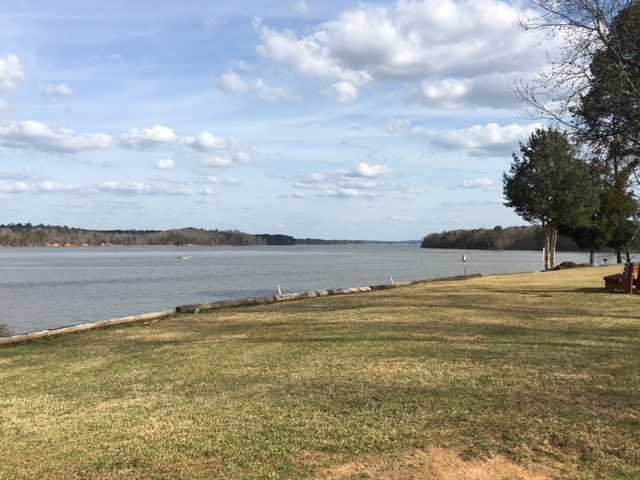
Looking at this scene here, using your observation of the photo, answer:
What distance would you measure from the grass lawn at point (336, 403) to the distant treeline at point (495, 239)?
11331 cm

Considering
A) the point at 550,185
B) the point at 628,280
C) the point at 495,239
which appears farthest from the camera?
the point at 495,239

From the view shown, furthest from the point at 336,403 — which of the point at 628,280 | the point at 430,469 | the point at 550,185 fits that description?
the point at 550,185

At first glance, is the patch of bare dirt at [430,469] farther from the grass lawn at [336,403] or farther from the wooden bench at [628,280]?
the wooden bench at [628,280]

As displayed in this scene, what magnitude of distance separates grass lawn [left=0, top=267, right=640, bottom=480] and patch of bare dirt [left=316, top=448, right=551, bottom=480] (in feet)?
0.05

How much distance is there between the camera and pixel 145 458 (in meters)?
4.61

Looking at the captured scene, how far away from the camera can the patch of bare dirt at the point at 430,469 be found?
4098 mm

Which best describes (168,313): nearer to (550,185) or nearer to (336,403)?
(336,403)

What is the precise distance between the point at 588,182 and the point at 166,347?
97.7 ft

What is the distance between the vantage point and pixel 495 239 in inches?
5787

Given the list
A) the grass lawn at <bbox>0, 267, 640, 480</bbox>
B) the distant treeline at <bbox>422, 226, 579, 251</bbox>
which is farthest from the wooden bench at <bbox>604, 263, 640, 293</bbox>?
the distant treeline at <bbox>422, 226, 579, 251</bbox>

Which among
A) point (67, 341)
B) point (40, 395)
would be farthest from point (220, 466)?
point (67, 341)

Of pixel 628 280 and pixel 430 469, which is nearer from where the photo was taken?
pixel 430 469

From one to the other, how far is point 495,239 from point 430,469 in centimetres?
14866

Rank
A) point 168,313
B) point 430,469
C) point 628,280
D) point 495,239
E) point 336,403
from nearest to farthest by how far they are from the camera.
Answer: point 430,469
point 336,403
point 168,313
point 628,280
point 495,239
